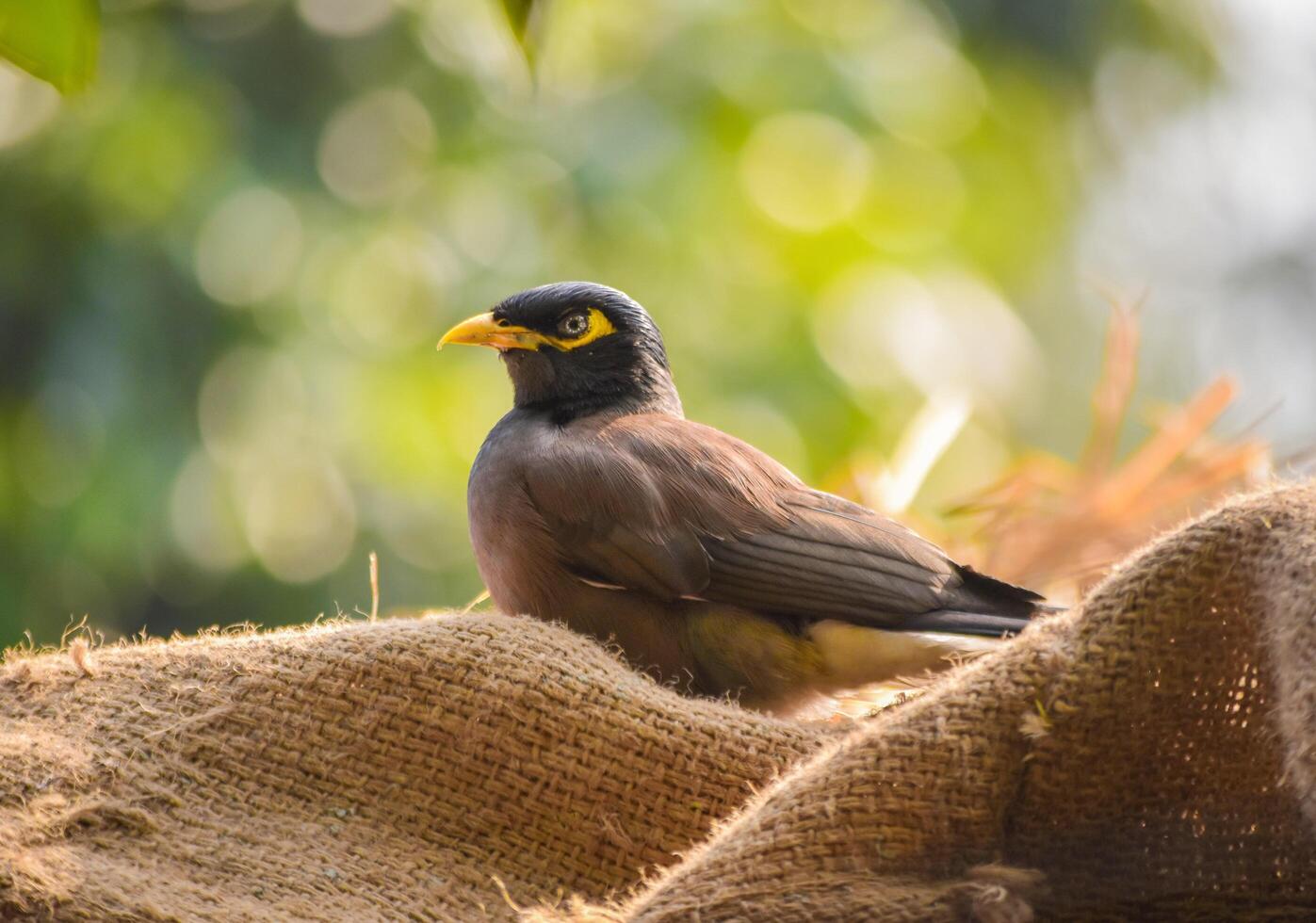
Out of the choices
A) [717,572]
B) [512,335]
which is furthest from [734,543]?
[512,335]

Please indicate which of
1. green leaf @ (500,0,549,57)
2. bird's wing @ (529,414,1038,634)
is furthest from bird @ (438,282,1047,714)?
green leaf @ (500,0,549,57)

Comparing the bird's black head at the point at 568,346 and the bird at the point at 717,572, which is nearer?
the bird at the point at 717,572

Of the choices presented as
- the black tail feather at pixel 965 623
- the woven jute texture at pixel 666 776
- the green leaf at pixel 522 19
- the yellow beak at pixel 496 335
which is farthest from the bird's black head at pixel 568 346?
the green leaf at pixel 522 19

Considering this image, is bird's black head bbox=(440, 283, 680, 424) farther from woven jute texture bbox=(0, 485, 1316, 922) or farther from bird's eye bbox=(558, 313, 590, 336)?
woven jute texture bbox=(0, 485, 1316, 922)

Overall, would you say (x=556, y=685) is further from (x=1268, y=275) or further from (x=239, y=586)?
(x=1268, y=275)

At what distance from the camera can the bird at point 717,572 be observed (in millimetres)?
2264

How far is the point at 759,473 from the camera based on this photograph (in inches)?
98.4

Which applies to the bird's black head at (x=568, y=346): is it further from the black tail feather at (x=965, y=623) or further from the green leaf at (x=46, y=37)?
the green leaf at (x=46, y=37)

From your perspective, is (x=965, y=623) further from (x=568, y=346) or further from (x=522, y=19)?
(x=522, y=19)

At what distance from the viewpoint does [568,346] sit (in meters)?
2.77

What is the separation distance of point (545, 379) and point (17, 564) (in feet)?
14.8

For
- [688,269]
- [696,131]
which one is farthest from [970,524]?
[696,131]

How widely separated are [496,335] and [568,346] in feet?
0.46

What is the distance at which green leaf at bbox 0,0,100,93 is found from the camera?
32.2 inches
